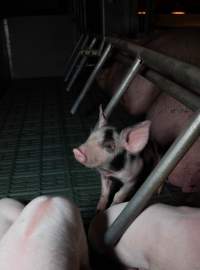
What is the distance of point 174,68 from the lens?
1.41 m

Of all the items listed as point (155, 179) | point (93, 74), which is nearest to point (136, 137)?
point (155, 179)

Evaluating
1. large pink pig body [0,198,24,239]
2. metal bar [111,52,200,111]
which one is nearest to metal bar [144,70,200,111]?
metal bar [111,52,200,111]

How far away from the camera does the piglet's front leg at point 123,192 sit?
1.68 meters

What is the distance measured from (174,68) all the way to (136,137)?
11.0 inches

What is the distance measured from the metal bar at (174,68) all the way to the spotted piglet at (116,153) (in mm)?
189

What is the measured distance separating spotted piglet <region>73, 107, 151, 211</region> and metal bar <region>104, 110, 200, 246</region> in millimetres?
280

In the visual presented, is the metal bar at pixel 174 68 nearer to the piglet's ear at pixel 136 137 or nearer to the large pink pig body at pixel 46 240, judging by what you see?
the piglet's ear at pixel 136 137

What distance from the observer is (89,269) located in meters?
1.30

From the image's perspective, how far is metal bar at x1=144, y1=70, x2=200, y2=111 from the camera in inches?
53.6

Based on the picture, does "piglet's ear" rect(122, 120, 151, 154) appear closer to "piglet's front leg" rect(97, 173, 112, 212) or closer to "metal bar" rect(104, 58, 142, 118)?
"piglet's front leg" rect(97, 173, 112, 212)

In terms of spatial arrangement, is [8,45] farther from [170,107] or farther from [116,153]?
[116,153]

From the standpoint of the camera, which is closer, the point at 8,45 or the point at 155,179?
the point at 155,179

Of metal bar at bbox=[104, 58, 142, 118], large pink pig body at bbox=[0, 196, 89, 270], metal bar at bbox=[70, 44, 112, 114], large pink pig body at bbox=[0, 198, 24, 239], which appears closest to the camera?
large pink pig body at bbox=[0, 196, 89, 270]

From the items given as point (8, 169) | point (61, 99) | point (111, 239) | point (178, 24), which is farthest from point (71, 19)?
point (111, 239)
